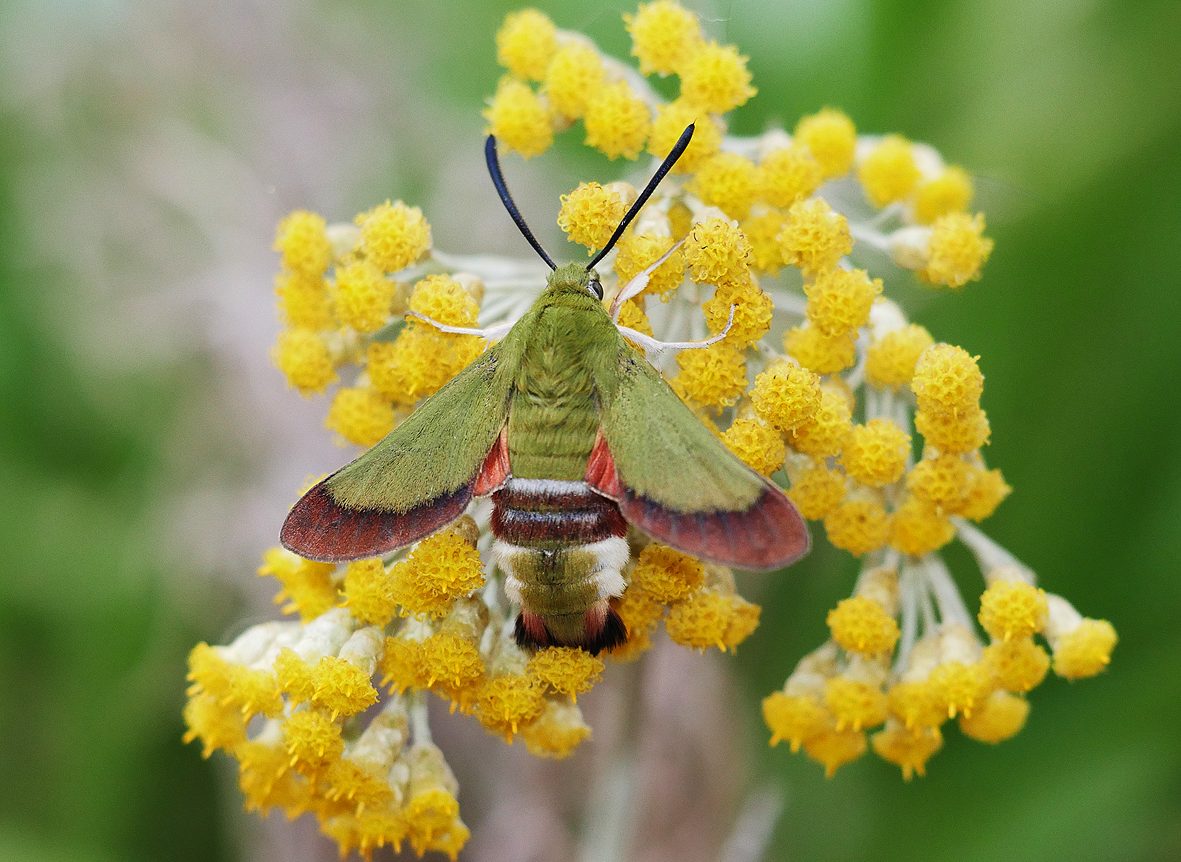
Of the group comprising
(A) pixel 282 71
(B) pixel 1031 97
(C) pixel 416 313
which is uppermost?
(B) pixel 1031 97

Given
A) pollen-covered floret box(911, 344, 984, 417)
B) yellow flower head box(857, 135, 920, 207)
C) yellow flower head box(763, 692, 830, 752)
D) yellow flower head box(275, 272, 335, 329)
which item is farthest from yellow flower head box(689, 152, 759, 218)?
yellow flower head box(763, 692, 830, 752)

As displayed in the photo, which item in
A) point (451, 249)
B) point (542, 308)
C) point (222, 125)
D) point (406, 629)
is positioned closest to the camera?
point (542, 308)

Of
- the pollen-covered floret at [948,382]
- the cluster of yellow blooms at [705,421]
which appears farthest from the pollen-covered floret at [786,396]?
the pollen-covered floret at [948,382]

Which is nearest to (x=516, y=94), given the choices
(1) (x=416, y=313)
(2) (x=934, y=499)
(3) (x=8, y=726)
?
(1) (x=416, y=313)

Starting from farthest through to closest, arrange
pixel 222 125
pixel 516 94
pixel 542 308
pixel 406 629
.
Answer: pixel 222 125 → pixel 516 94 → pixel 406 629 → pixel 542 308

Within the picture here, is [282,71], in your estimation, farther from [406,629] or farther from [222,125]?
[406,629]

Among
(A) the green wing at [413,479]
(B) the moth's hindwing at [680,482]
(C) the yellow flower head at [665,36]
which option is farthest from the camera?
(C) the yellow flower head at [665,36]

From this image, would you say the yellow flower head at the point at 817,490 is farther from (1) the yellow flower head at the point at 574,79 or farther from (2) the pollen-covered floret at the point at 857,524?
(1) the yellow flower head at the point at 574,79

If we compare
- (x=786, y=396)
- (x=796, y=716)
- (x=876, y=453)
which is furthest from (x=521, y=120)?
(x=796, y=716)

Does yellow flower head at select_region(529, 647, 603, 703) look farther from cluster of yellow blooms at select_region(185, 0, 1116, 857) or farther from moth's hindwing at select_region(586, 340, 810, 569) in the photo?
moth's hindwing at select_region(586, 340, 810, 569)
